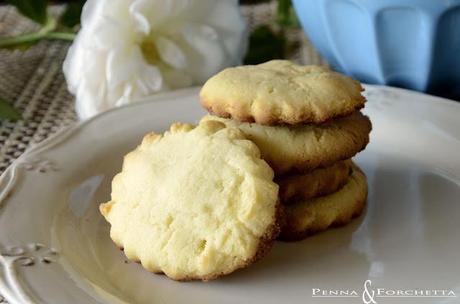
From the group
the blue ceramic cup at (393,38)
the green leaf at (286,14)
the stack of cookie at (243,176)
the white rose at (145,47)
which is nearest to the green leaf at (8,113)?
the white rose at (145,47)

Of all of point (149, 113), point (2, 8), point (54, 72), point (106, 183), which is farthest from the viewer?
point (2, 8)

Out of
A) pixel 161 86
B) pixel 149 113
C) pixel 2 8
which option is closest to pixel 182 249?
pixel 149 113

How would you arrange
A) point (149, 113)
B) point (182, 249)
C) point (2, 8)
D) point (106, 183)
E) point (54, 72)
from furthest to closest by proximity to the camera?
point (2, 8)
point (54, 72)
point (149, 113)
point (106, 183)
point (182, 249)

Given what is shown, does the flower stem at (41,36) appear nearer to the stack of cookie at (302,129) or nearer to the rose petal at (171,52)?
the rose petal at (171,52)

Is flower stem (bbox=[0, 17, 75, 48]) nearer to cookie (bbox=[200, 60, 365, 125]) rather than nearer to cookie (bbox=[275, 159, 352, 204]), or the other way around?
cookie (bbox=[200, 60, 365, 125])

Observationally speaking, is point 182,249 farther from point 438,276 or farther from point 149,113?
point 149,113

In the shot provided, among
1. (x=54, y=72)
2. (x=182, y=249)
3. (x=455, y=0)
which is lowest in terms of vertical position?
(x=54, y=72)

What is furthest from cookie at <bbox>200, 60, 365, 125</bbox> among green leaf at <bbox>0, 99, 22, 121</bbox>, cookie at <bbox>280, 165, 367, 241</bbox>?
green leaf at <bbox>0, 99, 22, 121</bbox>

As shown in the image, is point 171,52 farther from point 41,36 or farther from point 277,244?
point 277,244

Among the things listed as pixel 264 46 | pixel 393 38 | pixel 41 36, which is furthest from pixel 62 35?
pixel 393 38

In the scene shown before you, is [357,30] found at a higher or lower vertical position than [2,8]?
higher
